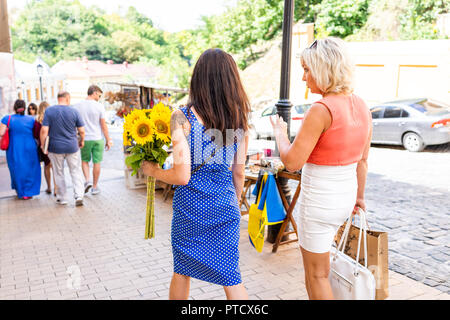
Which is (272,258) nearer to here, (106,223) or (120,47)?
(106,223)

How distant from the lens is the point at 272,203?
4492mm

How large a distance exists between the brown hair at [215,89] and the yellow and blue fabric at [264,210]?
1.84 metres

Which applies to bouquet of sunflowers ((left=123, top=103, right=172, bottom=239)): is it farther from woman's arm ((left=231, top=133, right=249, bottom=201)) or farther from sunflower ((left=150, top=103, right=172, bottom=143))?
woman's arm ((left=231, top=133, right=249, bottom=201))

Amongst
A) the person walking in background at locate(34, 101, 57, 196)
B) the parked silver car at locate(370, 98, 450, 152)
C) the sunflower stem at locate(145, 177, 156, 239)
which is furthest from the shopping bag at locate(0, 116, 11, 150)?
the parked silver car at locate(370, 98, 450, 152)

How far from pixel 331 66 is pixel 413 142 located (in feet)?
38.8

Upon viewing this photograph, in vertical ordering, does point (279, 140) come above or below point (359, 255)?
above

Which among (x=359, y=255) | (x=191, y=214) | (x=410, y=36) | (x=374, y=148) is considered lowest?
(x=374, y=148)

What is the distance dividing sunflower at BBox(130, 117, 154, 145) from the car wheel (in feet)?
38.9

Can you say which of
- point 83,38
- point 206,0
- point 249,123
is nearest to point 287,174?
point 249,123

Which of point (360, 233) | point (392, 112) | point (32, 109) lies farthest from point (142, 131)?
point (392, 112)

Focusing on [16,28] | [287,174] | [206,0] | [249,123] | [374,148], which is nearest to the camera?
[249,123]

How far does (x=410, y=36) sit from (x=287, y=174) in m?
19.5

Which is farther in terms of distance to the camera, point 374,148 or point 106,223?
point 374,148

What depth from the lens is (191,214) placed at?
8.29 feet
